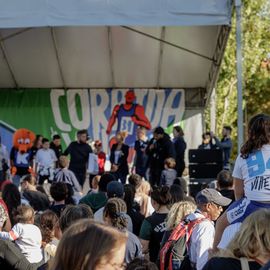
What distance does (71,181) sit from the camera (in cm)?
1231

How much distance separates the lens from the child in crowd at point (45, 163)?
15.8 m

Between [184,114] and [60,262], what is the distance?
56.4ft

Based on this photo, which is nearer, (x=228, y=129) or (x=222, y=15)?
(x=222, y=15)

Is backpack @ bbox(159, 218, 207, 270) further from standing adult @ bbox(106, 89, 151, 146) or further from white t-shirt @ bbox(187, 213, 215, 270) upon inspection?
standing adult @ bbox(106, 89, 151, 146)

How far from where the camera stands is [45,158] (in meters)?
15.9

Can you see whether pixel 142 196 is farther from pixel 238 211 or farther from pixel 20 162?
pixel 20 162

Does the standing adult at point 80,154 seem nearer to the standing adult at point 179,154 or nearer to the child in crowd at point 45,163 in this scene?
the child in crowd at point 45,163

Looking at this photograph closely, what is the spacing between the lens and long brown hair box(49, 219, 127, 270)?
238cm

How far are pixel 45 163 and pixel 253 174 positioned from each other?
1128 centimetres

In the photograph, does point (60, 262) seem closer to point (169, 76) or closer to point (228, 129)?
point (228, 129)

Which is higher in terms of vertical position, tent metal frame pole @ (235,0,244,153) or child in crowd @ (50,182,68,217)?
tent metal frame pole @ (235,0,244,153)

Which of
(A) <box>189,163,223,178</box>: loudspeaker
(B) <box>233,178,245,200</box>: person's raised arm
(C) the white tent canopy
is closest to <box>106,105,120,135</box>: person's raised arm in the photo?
(C) the white tent canopy

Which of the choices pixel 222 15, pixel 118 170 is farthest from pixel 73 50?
pixel 222 15

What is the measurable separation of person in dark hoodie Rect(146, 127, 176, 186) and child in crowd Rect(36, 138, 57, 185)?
242cm
